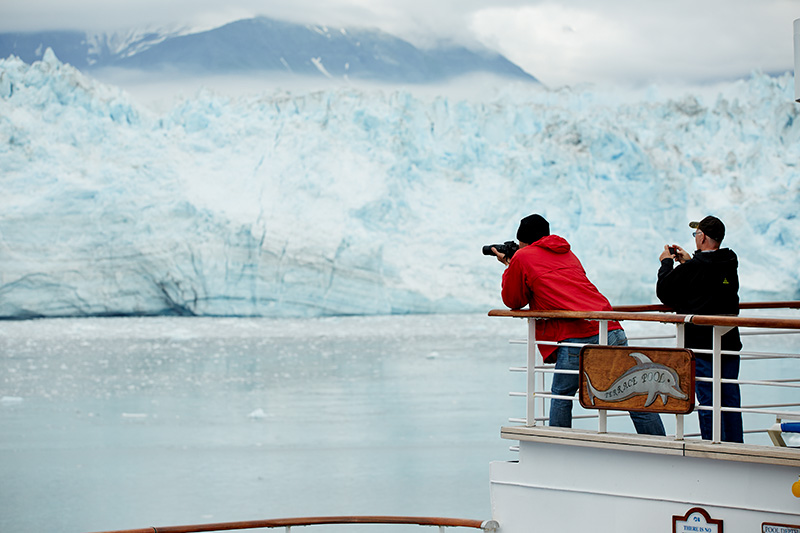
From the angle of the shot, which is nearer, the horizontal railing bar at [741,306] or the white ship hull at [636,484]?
the white ship hull at [636,484]

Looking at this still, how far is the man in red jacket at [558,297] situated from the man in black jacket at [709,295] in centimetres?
18

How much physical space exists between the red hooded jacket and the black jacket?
20 cm

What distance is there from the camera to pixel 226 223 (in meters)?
19.2

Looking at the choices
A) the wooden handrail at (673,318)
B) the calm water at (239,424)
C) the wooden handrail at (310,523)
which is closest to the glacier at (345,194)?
the calm water at (239,424)

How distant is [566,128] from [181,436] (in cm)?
1434

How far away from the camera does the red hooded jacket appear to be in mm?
2479

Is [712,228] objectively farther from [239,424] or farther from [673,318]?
[239,424]

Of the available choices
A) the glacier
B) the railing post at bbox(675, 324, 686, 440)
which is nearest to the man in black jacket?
the railing post at bbox(675, 324, 686, 440)

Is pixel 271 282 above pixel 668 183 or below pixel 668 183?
below

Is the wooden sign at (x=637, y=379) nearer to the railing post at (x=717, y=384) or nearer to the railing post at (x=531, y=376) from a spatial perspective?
the railing post at (x=717, y=384)

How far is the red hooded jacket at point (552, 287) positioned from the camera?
8.13 ft

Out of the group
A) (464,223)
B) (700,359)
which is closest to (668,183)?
(464,223)

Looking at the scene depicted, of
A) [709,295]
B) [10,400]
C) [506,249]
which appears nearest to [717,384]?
[709,295]

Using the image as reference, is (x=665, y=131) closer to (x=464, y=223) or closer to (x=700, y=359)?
(x=464, y=223)
